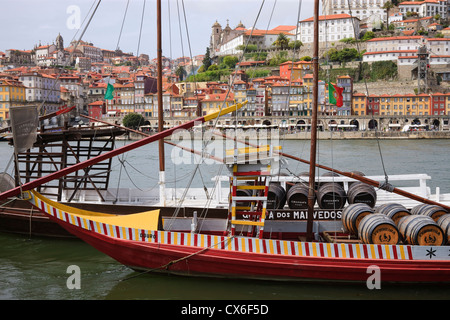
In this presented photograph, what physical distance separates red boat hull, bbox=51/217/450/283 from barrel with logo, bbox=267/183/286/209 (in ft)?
8.99

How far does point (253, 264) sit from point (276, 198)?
300 centimetres

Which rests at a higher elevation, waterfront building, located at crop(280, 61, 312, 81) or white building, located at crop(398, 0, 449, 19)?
white building, located at crop(398, 0, 449, 19)

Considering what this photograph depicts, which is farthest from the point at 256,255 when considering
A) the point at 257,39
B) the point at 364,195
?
the point at 257,39

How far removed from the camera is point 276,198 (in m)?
11.4

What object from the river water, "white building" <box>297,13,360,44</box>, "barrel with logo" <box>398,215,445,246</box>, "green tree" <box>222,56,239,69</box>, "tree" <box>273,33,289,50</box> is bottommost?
the river water

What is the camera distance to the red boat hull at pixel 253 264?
8.44 m

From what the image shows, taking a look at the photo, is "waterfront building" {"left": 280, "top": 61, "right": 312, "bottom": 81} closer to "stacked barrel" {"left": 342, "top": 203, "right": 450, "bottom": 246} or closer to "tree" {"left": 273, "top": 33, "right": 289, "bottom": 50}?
"tree" {"left": 273, "top": 33, "right": 289, "bottom": 50}

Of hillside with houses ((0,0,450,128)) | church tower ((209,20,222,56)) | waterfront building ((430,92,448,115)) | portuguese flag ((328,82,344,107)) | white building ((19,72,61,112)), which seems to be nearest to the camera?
portuguese flag ((328,82,344,107))

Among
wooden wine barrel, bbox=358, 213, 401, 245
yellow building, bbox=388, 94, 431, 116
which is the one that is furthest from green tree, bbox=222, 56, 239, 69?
wooden wine barrel, bbox=358, 213, 401, 245

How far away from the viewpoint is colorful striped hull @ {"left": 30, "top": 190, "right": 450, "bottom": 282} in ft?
27.6

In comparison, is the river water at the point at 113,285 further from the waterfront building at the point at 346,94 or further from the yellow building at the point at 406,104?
the yellow building at the point at 406,104

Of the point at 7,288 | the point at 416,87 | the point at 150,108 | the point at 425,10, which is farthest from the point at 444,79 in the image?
the point at 7,288

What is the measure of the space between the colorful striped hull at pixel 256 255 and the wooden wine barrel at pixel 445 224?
1.20 ft

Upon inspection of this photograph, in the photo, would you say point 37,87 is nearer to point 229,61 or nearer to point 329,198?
point 229,61
